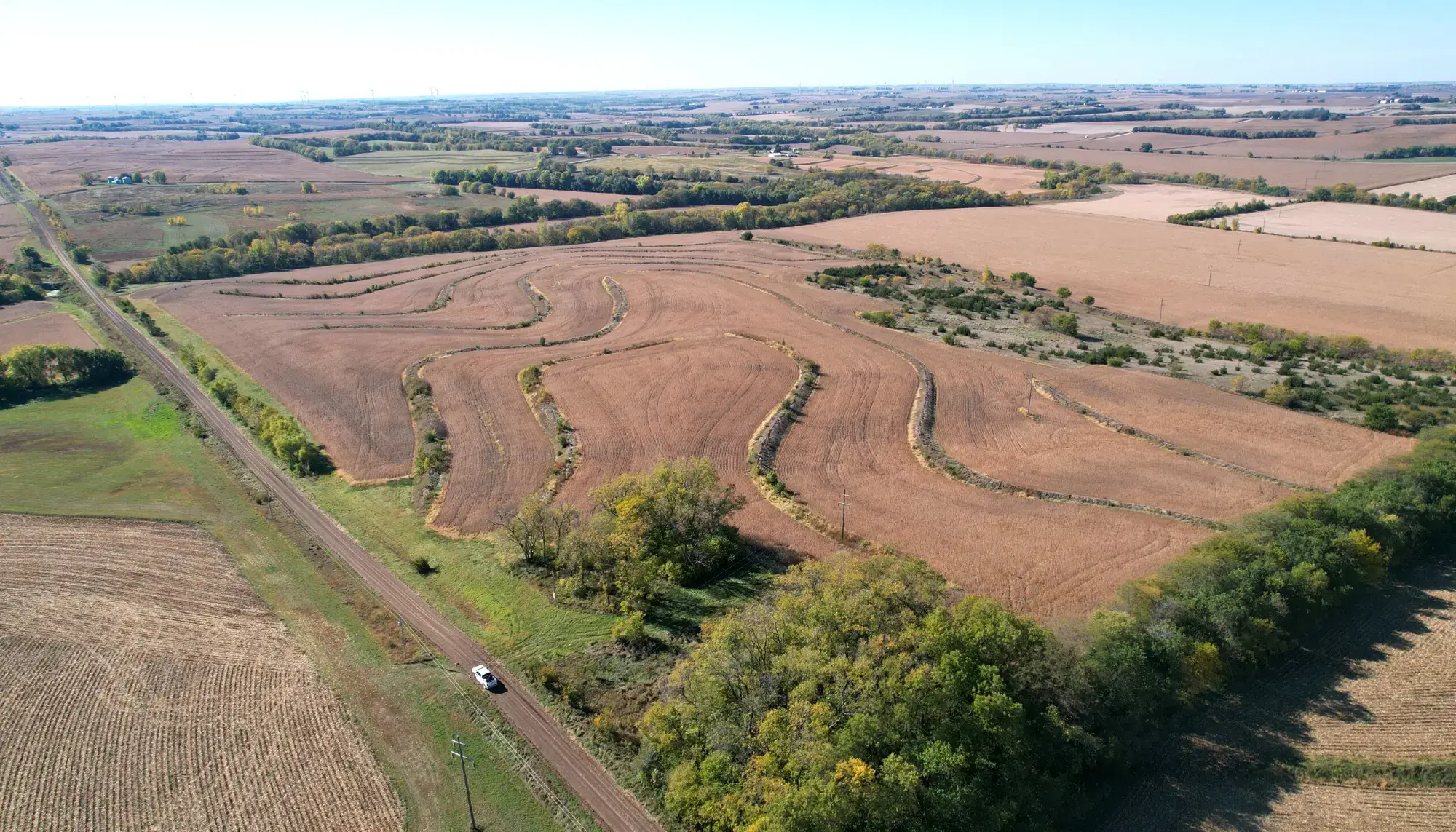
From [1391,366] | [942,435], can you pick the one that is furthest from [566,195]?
[1391,366]

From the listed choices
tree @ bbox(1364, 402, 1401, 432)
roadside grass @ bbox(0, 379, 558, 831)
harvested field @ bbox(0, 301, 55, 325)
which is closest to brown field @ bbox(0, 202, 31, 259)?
harvested field @ bbox(0, 301, 55, 325)

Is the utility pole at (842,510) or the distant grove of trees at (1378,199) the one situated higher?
the distant grove of trees at (1378,199)

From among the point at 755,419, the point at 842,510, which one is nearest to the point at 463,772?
the point at 842,510

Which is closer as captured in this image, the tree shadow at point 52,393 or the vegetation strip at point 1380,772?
the vegetation strip at point 1380,772

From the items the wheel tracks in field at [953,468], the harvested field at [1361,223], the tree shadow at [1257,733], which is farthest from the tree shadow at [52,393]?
the harvested field at [1361,223]

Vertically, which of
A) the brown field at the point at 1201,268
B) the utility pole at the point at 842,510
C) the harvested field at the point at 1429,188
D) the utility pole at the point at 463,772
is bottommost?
the utility pole at the point at 463,772

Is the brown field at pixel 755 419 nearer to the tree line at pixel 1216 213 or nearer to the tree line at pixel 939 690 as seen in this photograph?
the tree line at pixel 939 690
